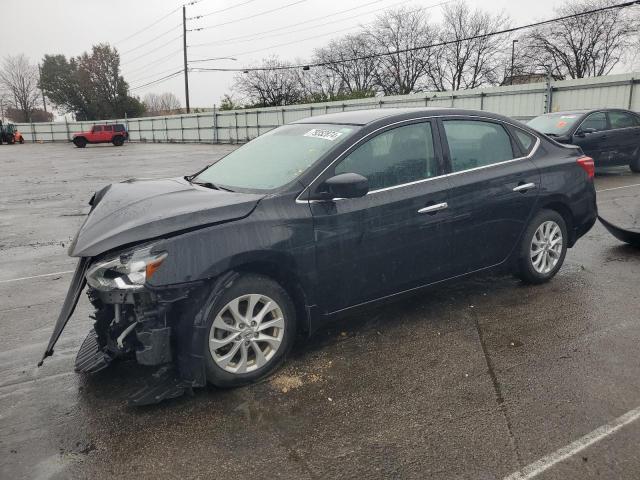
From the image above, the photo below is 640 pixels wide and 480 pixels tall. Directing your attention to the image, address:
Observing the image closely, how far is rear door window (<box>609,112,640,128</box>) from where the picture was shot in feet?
40.9

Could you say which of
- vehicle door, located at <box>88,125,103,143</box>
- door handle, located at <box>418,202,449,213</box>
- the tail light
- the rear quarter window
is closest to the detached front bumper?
door handle, located at <box>418,202,449,213</box>

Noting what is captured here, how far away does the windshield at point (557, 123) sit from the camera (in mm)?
11958

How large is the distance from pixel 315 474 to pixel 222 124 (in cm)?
4166

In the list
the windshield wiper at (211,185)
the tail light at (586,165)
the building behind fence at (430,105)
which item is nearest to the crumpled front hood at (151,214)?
the windshield wiper at (211,185)

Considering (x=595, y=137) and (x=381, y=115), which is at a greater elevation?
(x=381, y=115)

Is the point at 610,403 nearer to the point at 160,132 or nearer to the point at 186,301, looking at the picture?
the point at 186,301

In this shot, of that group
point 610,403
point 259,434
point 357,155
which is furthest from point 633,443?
point 357,155

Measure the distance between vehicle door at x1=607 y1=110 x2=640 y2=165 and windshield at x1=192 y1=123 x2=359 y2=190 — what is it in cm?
1065

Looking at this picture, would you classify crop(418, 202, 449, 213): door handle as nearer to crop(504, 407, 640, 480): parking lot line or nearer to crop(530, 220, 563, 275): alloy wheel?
crop(530, 220, 563, 275): alloy wheel

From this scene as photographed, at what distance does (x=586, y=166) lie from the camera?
512 cm

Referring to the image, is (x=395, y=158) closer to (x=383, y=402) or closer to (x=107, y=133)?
(x=383, y=402)

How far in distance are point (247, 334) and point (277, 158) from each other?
4.67 feet

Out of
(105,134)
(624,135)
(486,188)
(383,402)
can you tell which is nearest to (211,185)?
(383,402)

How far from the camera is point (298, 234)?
3.43 metres
